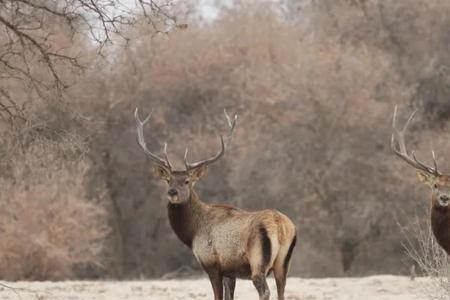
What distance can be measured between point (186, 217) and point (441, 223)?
9.82 ft

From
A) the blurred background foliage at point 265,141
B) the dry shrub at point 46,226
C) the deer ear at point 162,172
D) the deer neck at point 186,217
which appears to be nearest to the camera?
the deer neck at point 186,217

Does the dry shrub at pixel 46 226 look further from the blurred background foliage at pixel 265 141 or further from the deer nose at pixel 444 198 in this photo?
the deer nose at pixel 444 198

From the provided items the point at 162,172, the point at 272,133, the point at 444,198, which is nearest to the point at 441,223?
the point at 444,198

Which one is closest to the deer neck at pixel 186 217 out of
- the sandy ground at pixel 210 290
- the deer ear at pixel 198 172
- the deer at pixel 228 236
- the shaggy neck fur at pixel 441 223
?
the deer at pixel 228 236

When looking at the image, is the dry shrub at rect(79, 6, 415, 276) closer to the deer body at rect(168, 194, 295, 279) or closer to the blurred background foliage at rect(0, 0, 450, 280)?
the blurred background foliage at rect(0, 0, 450, 280)

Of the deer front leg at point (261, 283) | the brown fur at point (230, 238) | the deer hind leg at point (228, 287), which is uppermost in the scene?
the brown fur at point (230, 238)

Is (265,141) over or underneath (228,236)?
over

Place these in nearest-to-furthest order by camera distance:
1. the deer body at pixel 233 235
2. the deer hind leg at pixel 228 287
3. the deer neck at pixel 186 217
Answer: the deer body at pixel 233 235 < the deer hind leg at pixel 228 287 < the deer neck at pixel 186 217

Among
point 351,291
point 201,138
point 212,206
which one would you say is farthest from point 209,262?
point 201,138

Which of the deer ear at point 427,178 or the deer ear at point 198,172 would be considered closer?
the deer ear at point 427,178

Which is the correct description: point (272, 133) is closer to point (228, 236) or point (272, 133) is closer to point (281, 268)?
point (228, 236)

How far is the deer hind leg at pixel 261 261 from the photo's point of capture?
1212 centimetres

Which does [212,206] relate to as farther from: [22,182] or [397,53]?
[397,53]

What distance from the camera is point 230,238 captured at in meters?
12.8
